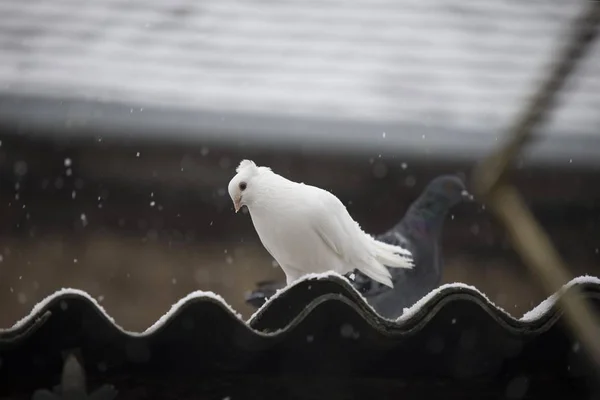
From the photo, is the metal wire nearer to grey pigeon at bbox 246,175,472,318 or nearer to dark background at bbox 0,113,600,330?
grey pigeon at bbox 246,175,472,318

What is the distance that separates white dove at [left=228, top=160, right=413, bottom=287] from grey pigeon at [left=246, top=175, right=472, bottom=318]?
14 cm

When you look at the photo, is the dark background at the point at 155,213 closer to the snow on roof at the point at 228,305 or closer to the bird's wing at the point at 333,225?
the bird's wing at the point at 333,225

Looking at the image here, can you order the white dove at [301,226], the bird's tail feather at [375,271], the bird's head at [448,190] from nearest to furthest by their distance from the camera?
the white dove at [301,226], the bird's tail feather at [375,271], the bird's head at [448,190]

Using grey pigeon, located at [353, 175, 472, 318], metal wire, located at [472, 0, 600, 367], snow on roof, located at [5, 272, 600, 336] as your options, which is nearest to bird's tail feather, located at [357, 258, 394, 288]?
grey pigeon, located at [353, 175, 472, 318]

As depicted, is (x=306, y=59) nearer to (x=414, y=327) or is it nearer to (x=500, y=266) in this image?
(x=500, y=266)

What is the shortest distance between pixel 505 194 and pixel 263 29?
4.73 meters

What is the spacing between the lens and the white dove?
2053mm

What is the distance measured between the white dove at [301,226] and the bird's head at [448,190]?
3.76 feet

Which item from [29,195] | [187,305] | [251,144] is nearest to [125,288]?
[29,195]

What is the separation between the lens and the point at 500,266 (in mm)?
5316

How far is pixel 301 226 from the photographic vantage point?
2.04m

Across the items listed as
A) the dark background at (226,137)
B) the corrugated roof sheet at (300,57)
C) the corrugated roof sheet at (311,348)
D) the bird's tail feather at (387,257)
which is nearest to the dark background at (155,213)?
the dark background at (226,137)

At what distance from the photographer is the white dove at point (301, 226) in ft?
6.73

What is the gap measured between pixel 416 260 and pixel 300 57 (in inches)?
99.7
